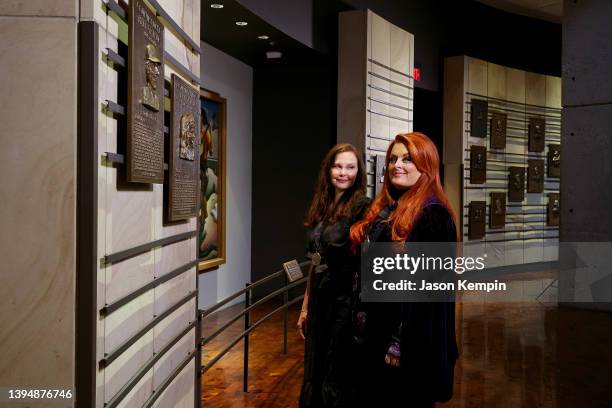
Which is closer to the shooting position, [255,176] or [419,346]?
[419,346]

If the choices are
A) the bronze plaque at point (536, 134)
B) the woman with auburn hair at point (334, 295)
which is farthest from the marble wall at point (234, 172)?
the bronze plaque at point (536, 134)

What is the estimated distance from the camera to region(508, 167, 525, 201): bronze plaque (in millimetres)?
12250

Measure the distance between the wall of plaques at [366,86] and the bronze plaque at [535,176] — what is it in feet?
17.4

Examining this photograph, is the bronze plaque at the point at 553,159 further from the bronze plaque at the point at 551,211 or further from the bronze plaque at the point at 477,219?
the bronze plaque at the point at 477,219

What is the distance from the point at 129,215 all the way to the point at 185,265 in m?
1.02

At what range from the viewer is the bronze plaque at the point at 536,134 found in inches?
497

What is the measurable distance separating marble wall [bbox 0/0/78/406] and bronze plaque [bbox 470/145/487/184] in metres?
10.1

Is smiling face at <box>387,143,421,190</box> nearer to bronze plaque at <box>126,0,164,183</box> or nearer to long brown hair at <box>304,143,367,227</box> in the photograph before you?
long brown hair at <box>304,143,367,227</box>

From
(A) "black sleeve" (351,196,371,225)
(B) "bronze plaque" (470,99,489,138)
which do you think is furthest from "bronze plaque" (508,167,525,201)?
(A) "black sleeve" (351,196,371,225)

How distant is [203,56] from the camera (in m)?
7.69

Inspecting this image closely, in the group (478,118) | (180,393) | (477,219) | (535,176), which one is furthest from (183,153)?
(535,176)

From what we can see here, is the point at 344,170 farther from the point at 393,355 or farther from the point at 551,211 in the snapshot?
the point at 551,211

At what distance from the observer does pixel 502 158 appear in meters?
12.2

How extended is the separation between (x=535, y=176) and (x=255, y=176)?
6.74 meters
